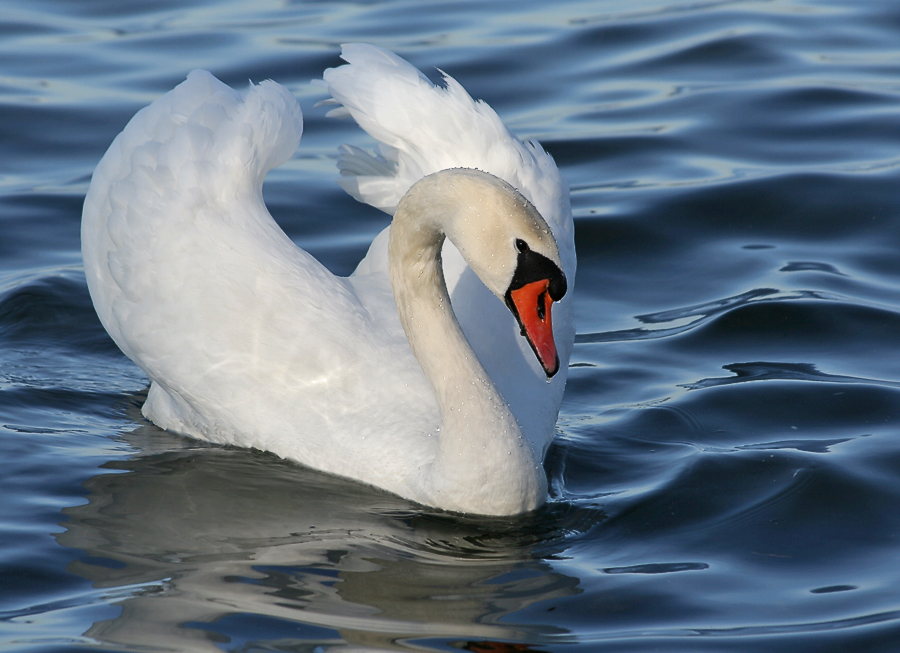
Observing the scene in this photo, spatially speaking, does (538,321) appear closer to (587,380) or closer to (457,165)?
(457,165)

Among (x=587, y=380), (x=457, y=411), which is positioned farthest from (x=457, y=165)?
(x=457, y=411)

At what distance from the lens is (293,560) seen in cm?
505

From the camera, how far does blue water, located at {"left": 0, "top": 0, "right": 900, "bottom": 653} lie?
4707 mm

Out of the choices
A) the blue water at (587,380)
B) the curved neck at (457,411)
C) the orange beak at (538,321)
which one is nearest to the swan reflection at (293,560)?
the blue water at (587,380)

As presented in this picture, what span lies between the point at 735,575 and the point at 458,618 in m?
1.07

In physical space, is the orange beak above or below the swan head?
below

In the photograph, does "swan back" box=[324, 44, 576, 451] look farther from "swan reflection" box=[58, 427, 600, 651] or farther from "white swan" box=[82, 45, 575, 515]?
"swan reflection" box=[58, 427, 600, 651]

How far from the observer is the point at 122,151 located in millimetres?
6480

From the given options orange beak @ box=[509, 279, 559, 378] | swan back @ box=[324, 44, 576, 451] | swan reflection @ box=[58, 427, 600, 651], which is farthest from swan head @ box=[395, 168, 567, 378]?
swan back @ box=[324, 44, 576, 451]

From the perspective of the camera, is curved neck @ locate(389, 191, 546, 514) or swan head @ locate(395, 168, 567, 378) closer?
swan head @ locate(395, 168, 567, 378)

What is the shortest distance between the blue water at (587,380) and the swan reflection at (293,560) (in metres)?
0.01

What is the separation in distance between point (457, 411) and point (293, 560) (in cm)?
85

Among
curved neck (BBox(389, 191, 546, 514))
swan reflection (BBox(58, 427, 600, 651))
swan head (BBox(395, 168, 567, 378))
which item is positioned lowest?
swan reflection (BBox(58, 427, 600, 651))

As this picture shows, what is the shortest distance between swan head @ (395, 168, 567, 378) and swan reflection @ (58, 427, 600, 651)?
0.81 metres
